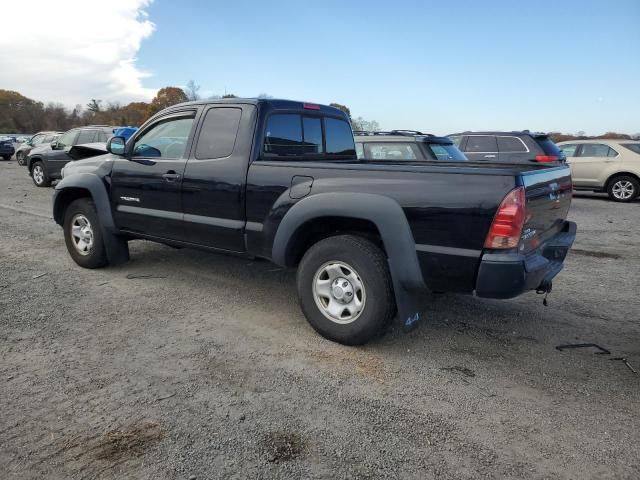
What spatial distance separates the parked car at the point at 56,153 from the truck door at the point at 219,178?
430 inches

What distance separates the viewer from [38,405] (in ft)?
8.95

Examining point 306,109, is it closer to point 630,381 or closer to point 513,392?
point 513,392

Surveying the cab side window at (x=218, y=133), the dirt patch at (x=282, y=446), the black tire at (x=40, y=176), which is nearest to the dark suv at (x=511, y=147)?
the cab side window at (x=218, y=133)

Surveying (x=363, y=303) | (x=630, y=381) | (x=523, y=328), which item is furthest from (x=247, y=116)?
(x=630, y=381)

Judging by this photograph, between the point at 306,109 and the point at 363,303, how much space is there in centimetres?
217

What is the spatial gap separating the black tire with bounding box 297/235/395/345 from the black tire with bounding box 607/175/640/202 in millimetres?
12101

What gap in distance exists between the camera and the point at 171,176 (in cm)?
448

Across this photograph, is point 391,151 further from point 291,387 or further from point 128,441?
point 128,441

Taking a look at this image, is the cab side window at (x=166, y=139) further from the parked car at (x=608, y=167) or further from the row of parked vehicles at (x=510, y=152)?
the parked car at (x=608, y=167)

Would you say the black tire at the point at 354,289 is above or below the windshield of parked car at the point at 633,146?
below

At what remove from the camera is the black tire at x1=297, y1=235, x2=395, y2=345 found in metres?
3.32

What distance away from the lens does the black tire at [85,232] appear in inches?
205

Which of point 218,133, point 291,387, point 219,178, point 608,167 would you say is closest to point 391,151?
point 218,133

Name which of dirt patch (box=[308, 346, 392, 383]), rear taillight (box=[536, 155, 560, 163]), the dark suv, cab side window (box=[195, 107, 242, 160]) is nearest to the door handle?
cab side window (box=[195, 107, 242, 160])
